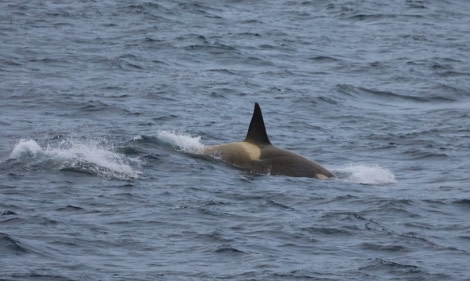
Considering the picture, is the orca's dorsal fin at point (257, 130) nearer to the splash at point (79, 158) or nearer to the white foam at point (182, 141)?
the white foam at point (182, 141)

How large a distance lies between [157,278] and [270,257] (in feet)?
5.92

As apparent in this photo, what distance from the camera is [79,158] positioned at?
63.7 feet

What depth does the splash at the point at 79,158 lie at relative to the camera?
1909 cm

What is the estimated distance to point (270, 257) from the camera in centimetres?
1511

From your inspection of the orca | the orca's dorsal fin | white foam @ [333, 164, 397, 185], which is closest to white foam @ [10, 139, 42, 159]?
the orca

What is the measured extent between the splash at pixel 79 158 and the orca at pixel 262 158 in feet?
6.06

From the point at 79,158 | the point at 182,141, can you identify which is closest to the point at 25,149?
the point at 79,158

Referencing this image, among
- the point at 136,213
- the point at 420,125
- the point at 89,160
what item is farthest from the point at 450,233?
the point at 420,125

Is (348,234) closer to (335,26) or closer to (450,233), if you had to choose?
(450,233)

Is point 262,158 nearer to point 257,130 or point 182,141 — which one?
point 257,130

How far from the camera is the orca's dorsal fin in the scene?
2012 cm

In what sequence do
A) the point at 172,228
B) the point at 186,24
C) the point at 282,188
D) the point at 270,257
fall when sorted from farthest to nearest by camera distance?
1. the point at 186,24
2. the point at 282,188
3. the point at 172,228
4. the point at 270,257

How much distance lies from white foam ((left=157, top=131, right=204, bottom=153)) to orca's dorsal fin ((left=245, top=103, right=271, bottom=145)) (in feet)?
3.90

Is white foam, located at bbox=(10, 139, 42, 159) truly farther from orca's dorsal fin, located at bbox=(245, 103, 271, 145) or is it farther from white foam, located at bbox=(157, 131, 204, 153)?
orca's dorsal fin, located at bbox=(245, 103, 271, 145)
